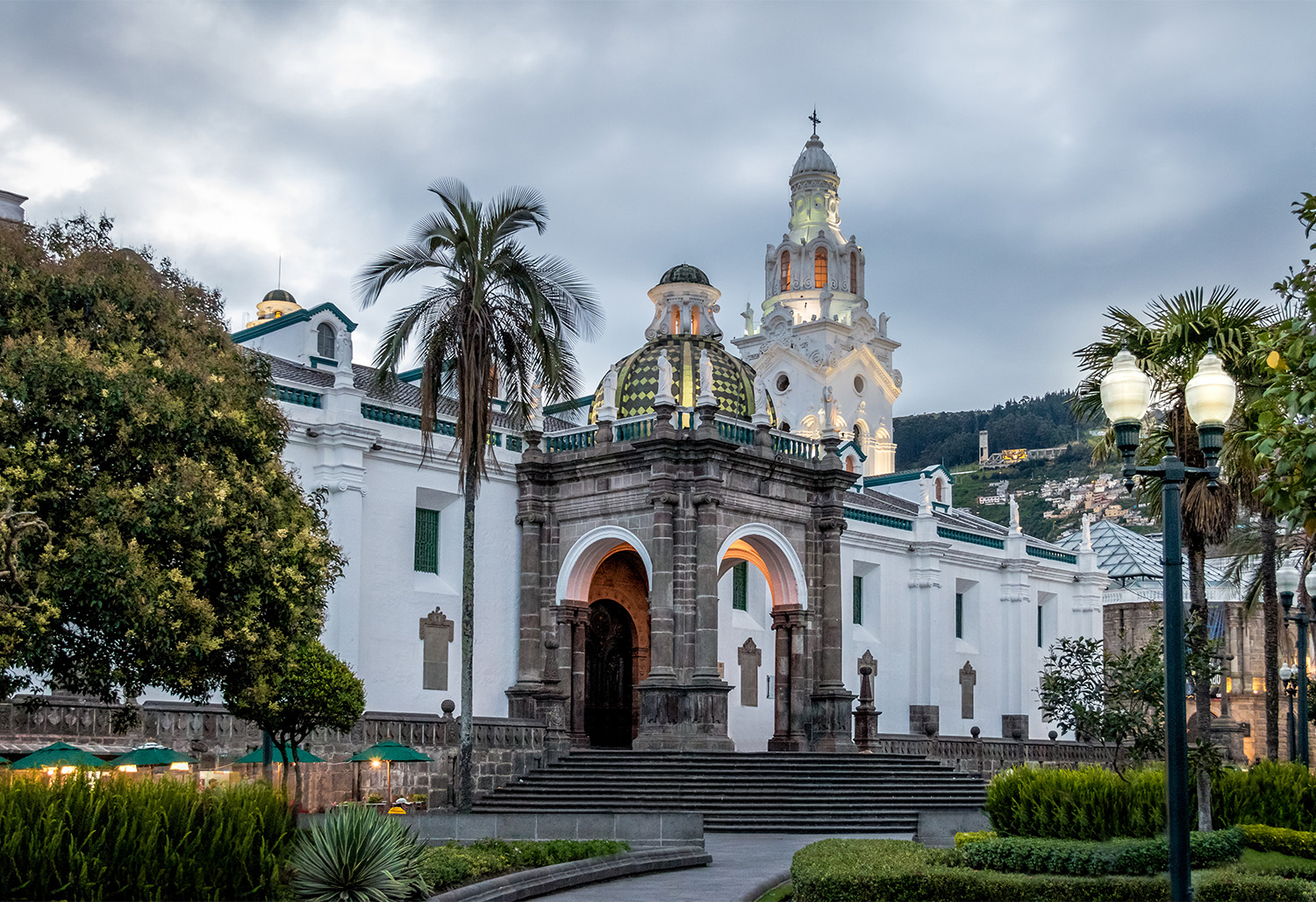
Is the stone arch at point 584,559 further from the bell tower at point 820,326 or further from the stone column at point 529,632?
the bell tower at point 820,326

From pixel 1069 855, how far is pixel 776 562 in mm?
17634

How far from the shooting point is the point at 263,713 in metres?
18.2

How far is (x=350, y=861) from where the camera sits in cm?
1218

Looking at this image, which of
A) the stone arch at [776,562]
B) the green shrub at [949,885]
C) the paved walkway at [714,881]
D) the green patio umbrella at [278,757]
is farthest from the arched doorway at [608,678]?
the green shrub at [949,885]

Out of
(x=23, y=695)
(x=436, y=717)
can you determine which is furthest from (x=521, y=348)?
(x=23, y=695)

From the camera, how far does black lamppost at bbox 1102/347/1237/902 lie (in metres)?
10.1

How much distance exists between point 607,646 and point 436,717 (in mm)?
9097

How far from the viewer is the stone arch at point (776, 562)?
101 feet

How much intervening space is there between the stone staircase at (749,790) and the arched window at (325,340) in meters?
11.4

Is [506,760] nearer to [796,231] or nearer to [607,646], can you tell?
[607,646]

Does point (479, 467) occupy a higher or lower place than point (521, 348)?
lower

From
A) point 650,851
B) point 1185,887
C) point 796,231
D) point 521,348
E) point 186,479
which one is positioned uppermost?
point 796,231

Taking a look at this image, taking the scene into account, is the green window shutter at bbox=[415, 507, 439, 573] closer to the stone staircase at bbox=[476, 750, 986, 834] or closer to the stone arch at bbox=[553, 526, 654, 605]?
the stone arch at bbox=[553, 526, 654, 605]

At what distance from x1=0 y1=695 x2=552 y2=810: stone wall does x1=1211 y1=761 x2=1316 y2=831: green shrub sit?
42.5ft
